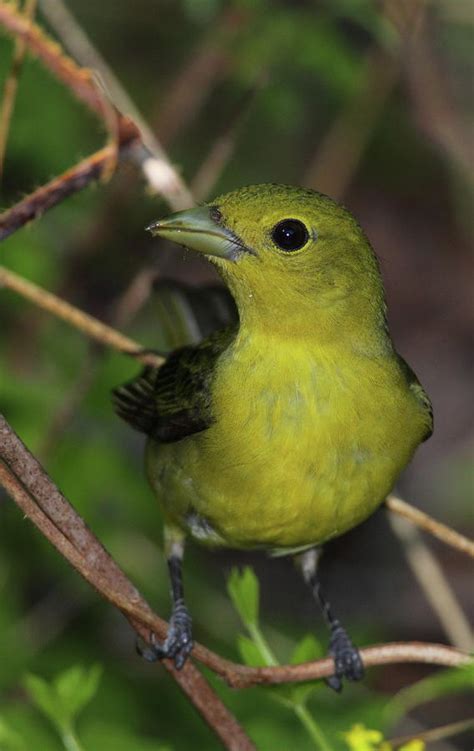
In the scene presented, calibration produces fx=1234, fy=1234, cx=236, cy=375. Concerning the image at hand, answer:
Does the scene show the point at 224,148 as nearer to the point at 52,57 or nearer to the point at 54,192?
the point at 52,57

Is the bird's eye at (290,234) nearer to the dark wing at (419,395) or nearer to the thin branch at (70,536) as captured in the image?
the dark wing at (419,395)

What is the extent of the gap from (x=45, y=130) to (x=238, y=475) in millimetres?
3579

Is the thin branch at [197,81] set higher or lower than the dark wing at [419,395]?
higher

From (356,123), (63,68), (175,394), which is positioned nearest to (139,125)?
(63,68)

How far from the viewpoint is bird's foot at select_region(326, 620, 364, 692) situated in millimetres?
3967

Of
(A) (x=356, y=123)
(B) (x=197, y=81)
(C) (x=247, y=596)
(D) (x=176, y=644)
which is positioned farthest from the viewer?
(A) (x=356, y=123)

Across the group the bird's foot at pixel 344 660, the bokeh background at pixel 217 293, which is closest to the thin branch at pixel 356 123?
the bokeh background at pixel 217 293

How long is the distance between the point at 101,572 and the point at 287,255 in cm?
113

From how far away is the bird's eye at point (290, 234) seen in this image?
135 inches

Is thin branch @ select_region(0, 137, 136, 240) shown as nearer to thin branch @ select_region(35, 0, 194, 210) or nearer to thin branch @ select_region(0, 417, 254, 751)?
thin branch @ select_region(35, 0, 194, 210)

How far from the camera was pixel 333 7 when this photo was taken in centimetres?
608

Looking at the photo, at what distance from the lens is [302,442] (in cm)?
346

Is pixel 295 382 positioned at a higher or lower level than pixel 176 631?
higher

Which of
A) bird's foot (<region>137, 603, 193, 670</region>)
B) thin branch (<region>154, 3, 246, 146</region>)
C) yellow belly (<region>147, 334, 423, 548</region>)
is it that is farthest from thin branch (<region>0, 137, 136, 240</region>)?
thin branch (<region>154, 3, 246, 146</region>)
